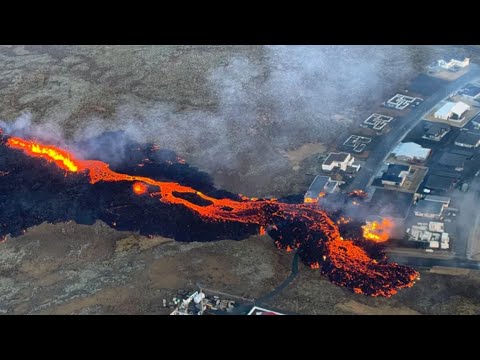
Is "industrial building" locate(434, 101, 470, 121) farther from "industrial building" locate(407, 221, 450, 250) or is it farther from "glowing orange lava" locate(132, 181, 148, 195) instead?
"glowing orange lava" locate(132, 181, 148, 195)

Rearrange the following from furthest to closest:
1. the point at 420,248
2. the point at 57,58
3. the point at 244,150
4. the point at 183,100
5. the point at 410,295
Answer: the point at 57,58, the point at 183,100, the point at 244,150, the point at 420,248, the point at 410,295

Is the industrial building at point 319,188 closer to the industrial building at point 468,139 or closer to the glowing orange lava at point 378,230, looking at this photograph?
the glowing orange lava at point 378,230

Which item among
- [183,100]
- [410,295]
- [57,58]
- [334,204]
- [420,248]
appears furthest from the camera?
[57,58]

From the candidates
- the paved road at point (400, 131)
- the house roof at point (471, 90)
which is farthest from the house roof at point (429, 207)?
the house roof at point (471, 90)

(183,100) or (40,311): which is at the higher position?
(183,100)

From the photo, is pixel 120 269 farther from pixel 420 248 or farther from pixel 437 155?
pixel 437 155

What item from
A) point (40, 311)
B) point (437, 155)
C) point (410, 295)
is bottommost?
point (40, 311)

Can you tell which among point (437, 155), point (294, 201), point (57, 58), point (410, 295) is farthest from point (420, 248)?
point (57, 58)

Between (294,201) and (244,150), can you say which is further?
(244,150)

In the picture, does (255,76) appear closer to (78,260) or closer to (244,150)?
(244,150)
